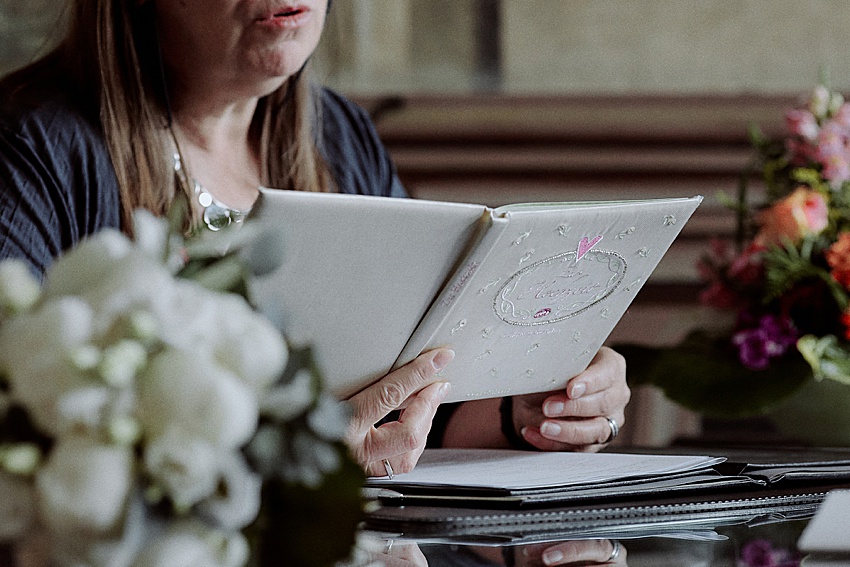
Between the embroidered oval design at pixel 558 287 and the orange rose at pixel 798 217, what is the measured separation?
542mm

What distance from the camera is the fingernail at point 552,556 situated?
565 mm

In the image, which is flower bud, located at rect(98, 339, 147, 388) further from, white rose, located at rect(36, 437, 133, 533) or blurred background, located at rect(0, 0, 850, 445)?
blurred background, located at rect(0, 0, 850, 445)

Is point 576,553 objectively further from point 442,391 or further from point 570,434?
point 570,434

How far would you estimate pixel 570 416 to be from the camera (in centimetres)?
98

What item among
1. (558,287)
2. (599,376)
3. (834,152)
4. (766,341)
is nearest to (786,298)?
(766,341)

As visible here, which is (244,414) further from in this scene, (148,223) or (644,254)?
(644,254)

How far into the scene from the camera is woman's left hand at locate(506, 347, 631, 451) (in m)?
0.96

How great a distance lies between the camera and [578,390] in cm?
96

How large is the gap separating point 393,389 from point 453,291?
88 millimetres

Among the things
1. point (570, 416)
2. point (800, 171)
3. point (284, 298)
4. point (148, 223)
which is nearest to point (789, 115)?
point (800, 171)

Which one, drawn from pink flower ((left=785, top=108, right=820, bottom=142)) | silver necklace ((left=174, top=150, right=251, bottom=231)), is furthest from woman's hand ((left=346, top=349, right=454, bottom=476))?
pink flower ((left=785, top=108, right=820, bottom=142))

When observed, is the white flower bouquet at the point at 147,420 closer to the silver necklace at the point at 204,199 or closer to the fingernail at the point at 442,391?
the fingernail at the point at 442,391

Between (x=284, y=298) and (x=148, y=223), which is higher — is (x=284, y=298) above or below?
below

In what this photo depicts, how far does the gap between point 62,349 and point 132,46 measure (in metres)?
0.82
